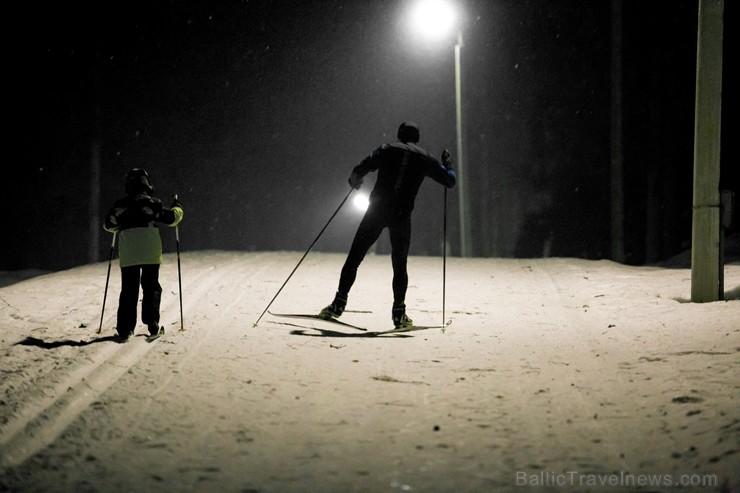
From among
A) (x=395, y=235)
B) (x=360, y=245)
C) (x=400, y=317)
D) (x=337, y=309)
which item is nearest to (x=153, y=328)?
(x=337, y=309)

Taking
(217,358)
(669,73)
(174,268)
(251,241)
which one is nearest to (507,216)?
(669,73)

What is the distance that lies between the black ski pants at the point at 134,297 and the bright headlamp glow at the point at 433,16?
12216 mm

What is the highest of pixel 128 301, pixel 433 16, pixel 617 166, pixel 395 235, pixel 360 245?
pixel 433 16

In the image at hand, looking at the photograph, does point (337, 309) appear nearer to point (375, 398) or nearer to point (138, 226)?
point (138, 226)

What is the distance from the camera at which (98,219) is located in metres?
28.8

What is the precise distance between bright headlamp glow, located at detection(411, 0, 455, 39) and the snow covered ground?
9.68 m

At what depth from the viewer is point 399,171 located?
8.52 meters

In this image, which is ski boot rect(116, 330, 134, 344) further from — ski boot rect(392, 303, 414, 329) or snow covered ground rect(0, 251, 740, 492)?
ski boot rect(392, 303, 414, 329)

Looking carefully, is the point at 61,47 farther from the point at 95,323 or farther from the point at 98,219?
the point at 95,323

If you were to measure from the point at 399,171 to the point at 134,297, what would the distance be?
9.52 ft

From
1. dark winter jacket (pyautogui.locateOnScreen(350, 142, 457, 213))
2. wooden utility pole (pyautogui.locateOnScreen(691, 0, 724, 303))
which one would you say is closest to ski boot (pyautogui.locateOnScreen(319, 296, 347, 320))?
dark winter jacket (pyautogui.locateOnScreen(350, 142, 457, 213))

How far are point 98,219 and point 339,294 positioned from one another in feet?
71.9

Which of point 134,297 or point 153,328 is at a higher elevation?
point 134,297

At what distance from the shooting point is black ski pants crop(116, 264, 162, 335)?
782cm
